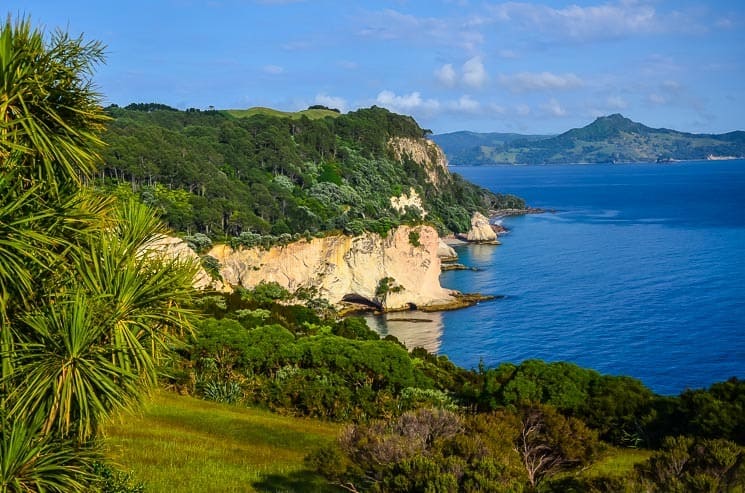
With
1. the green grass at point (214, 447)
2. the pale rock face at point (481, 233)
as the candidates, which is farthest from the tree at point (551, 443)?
the pale rock face at point (481, 233)

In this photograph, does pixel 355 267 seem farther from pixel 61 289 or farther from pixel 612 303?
pixel 61 289

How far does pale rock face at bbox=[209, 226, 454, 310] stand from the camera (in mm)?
68188

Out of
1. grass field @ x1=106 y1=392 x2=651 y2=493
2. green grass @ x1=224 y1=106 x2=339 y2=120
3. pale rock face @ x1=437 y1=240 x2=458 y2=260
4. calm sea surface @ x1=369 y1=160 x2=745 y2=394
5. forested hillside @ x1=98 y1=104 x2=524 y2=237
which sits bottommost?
calm sea surface @ x1=369 y1=160 x2=745 y2=394

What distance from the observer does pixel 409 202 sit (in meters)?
110

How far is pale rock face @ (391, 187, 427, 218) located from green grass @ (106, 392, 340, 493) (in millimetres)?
87020

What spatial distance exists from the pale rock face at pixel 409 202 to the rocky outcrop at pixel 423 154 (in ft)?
43.6

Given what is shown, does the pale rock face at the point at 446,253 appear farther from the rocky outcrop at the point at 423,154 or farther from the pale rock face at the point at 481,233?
the rocky outcrop at the point at 423,154

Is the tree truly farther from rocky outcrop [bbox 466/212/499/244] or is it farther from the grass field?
rocky outcrop [bbox 466/212/499/244]

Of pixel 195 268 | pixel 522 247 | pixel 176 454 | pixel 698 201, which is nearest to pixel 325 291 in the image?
pixel 522 247

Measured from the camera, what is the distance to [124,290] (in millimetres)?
7355

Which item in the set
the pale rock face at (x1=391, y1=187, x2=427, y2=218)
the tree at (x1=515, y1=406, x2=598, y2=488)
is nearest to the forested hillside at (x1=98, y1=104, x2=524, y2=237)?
the pale rock face at (x1=391, y1=187, x2=427, y2=218)

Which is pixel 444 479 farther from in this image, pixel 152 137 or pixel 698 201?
pixel 698 201

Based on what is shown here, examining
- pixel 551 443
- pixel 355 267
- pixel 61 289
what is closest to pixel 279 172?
pixel 355 267

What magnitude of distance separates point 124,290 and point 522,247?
95.9 meters
